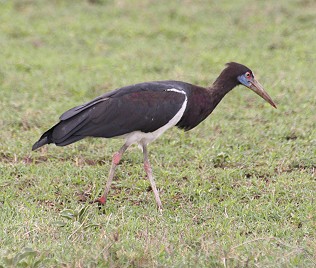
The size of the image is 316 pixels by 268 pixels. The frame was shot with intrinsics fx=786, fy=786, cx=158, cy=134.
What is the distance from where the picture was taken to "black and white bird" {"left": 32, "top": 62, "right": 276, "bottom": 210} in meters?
6.38

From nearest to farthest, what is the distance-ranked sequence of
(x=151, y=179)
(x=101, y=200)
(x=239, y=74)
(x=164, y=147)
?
(x=101, y=200), (x=151, y=179), (x=239, y=74), (x=164, y=147)

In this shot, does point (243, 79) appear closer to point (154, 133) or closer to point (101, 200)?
point (154, 133)

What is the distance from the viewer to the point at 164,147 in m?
7.75

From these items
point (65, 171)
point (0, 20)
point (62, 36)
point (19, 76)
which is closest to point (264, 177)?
point (65, 171)

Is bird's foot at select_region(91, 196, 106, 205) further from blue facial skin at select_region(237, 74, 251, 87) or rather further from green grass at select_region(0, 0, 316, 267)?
blue facial skin at select_region(237, 74, 251, 87)

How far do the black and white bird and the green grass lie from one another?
49 centimetres

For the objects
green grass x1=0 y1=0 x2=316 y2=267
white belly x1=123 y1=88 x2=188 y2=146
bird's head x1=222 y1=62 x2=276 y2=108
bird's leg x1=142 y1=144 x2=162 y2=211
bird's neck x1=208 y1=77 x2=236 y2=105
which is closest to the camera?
green grass x1=0 y1=0 x2=316 y2=267

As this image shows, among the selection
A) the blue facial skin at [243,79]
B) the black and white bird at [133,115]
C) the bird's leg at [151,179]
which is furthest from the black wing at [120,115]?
the blue facial skin at [243,79]

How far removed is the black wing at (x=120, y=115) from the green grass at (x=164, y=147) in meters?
0.58

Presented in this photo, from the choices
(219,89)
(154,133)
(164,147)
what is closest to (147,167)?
(154,133)

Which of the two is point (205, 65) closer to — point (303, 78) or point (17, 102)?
point (303, 78)

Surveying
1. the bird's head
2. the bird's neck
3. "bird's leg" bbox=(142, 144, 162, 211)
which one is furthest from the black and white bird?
the bird's head

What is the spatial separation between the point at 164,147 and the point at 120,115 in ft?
4.49

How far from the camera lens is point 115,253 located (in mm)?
4961
